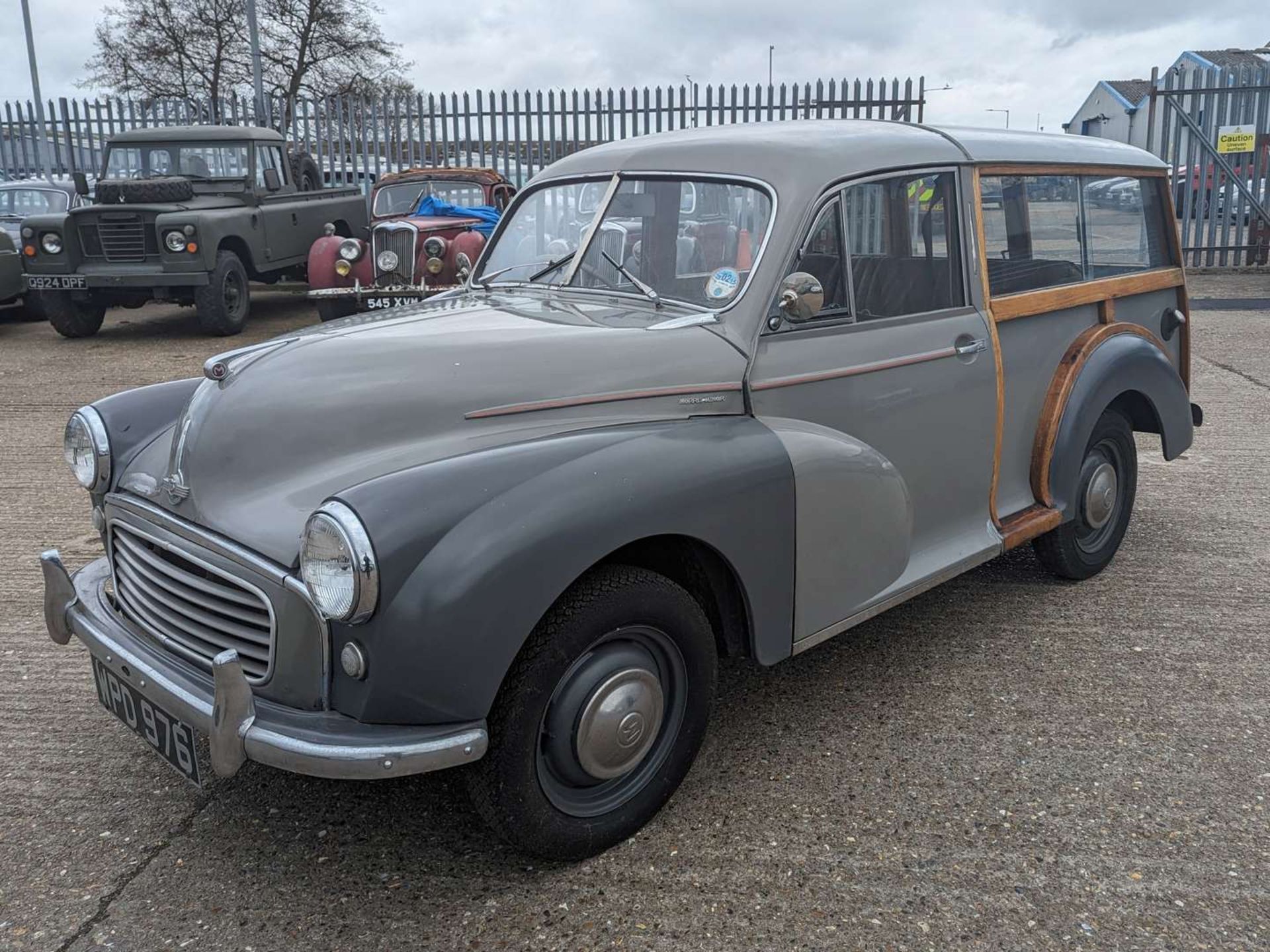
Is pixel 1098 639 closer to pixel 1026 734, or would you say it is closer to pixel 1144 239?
pixel 1026 734

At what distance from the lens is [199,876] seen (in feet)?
8.99

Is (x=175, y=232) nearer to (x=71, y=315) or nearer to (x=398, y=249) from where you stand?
(x=71, y=315)

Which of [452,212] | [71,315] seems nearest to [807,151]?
[452,212]

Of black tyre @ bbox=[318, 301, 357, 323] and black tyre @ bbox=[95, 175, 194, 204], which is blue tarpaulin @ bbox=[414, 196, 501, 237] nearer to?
black tyre @ bbox=[318, 301, 357, 323]

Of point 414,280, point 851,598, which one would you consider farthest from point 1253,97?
point 851,598

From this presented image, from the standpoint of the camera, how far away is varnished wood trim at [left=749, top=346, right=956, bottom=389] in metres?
3.18

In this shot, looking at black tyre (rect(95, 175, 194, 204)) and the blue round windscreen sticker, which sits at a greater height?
black tyre (rect(95, 175, 194, 204))

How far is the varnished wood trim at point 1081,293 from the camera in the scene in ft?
12.9

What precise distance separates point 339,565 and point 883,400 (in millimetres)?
1846

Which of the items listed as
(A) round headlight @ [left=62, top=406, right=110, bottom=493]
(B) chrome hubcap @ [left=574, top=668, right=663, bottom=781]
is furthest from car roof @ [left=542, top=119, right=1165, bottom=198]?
(A) round headlight @ [left=62, top=406, right=110, bottom=493]

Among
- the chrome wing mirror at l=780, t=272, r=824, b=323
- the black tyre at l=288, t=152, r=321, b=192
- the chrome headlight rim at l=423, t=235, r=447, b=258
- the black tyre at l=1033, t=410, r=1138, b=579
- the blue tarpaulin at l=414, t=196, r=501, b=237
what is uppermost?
the black tyre at l=288, t=152, r=321, b=192

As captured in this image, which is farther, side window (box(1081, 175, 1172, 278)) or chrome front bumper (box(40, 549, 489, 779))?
side window (box(1081, 175, 1172, 278))

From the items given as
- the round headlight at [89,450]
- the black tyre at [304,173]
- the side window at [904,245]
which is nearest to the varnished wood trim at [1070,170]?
the side window at [904,245]

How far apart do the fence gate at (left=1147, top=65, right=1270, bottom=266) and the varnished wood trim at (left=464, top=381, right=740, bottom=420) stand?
14.5 metres
